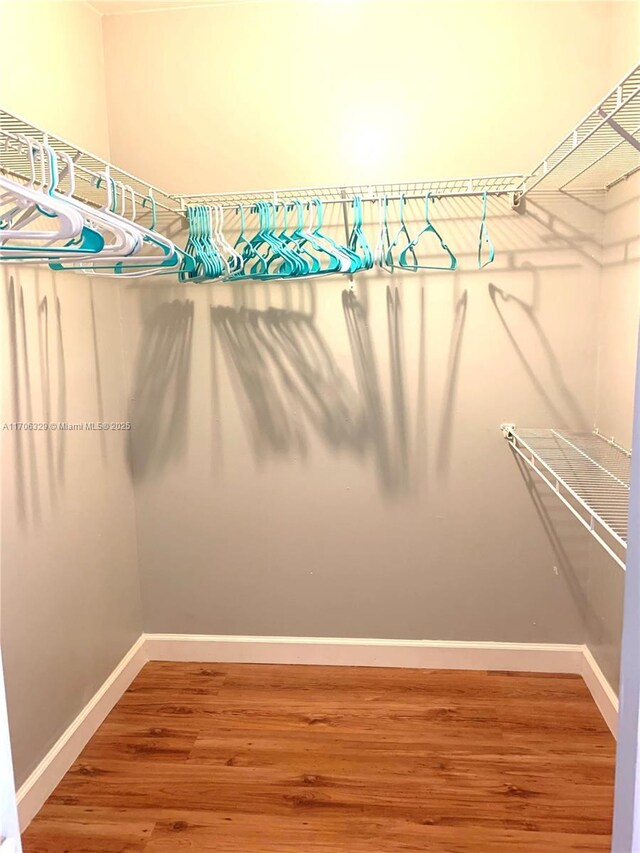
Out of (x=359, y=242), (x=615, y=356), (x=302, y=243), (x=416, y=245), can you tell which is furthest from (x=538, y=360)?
(x=302, y=243)

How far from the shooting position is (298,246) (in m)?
2.17

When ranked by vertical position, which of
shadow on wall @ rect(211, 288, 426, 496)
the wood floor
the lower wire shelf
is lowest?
the wood floor

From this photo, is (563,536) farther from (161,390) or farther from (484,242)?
(161,390)

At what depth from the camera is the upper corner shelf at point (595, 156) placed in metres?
1.66

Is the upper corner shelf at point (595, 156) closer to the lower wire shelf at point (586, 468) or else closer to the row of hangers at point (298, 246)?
the row of hangers at point (298, 246)

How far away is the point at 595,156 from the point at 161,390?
1.67 m

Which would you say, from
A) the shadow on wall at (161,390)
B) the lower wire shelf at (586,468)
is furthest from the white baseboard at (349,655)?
the shadow on wall at (161,390)

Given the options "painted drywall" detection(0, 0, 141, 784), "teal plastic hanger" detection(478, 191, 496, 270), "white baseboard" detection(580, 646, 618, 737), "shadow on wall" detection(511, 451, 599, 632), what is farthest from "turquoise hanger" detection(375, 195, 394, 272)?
"white baseboard" detection(580, 646, 618, 737)

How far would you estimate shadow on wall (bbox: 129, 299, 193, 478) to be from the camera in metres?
2.47

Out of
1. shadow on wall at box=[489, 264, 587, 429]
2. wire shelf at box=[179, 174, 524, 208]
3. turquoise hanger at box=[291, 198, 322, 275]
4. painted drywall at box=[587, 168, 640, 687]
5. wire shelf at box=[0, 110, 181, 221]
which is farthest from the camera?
shadow on wall at box=[489, 264, 587, 429]

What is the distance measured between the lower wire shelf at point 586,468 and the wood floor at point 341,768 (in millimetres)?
679

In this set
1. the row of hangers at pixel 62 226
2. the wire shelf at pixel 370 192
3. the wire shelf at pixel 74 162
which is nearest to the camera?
the row of hangers at pixel 62 226

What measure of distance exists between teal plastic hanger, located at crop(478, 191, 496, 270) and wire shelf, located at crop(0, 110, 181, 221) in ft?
3.48

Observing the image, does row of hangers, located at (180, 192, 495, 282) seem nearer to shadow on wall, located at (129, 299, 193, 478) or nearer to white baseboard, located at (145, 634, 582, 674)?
shadow on wall, located at (129, 299, 193, 478)
